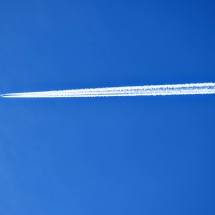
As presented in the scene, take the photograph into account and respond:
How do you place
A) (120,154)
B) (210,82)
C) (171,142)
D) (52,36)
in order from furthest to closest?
(52,36)
(120,154)
(171,142)
(210,82)

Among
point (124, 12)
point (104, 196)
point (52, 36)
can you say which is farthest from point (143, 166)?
point (52, 36)

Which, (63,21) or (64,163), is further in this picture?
(64,163)

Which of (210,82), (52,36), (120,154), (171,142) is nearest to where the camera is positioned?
(210,82)

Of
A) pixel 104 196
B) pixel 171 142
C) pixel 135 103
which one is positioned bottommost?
pixel 104 196

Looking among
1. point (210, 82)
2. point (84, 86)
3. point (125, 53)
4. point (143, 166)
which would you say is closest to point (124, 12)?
point (125, 53)

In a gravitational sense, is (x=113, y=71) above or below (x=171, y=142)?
above

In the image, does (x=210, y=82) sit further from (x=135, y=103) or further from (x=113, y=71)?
(x=113, y=71)
